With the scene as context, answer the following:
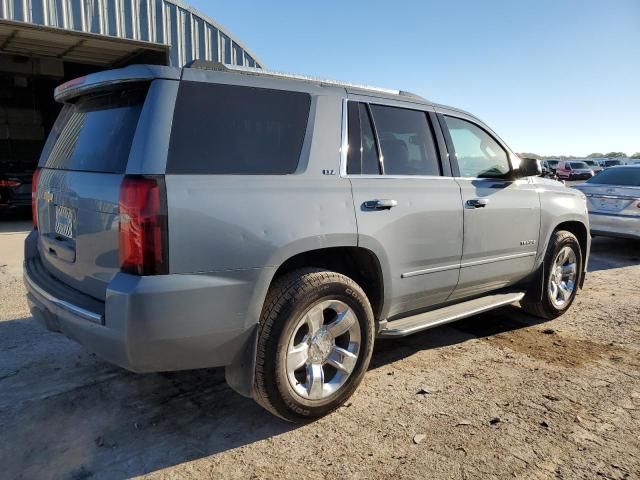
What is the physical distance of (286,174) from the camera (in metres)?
2.94

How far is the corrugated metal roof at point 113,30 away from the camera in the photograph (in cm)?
1088

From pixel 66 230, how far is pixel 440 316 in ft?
8.24

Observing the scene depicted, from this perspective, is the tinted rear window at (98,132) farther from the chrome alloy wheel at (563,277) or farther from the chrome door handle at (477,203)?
the chrome alloy wheel at (563,277)

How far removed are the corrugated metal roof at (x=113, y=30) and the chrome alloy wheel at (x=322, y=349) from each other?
34.6 ft

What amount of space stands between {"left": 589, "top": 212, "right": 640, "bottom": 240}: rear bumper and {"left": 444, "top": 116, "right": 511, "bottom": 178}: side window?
518 cm

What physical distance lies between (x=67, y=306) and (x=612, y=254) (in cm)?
878

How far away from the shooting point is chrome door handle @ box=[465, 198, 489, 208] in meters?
3.94

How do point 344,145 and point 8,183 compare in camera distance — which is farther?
point 8,183

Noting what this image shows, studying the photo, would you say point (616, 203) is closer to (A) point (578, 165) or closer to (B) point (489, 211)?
(B) point (489, 211)

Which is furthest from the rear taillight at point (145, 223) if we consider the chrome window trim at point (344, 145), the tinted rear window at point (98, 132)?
the chrome window trim at point (344, 145)

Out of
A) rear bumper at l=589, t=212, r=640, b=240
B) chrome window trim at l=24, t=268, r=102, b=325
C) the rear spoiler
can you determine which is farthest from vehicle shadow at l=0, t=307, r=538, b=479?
rear bumper at l=589, t=212, r=640, b=240

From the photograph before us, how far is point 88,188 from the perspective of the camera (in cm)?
276

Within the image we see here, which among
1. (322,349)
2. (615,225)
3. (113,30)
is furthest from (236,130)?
(113,30)

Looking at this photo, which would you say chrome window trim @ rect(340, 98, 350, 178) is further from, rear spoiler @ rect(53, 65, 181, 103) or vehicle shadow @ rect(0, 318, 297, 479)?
vehicle shadow @ rect(0, 318, 297, 479)
